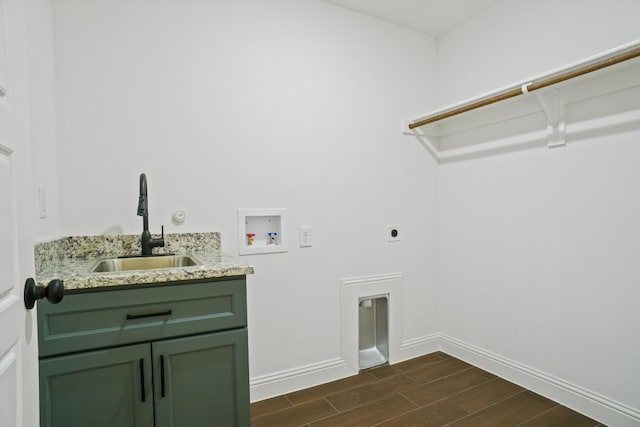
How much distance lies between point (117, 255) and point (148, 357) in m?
0.67

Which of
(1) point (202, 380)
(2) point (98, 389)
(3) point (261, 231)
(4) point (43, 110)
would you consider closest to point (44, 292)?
(2) point (98, 389)

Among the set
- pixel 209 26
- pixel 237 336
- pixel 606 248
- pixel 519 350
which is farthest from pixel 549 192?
pixel 209 26

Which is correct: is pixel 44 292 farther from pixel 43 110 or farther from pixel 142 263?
pixel 43 110

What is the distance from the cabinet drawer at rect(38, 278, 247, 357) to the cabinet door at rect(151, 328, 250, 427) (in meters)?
0.05

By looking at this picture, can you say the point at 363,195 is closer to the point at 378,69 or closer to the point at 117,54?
the point at 378,69

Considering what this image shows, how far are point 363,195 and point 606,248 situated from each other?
1365 mm

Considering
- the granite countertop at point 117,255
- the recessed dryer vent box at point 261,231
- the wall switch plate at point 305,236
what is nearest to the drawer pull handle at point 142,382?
the granite countertop at point 117,255

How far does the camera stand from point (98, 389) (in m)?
1.17

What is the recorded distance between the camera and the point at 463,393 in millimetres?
2053

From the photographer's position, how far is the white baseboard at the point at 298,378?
2.01 m

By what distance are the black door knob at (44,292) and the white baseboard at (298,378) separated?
1417 millimetres

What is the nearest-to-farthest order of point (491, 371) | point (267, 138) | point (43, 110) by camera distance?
point (43, 110), point (267, 138), point (491, 371)

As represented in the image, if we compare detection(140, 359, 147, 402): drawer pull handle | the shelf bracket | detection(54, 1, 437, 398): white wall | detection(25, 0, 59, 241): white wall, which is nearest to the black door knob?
detection(140, 359, 147, 402): drawer pull handle

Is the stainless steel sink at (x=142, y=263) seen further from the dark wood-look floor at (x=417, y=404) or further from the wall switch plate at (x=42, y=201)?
the dark wood-look floor at (x=417, y=404)
